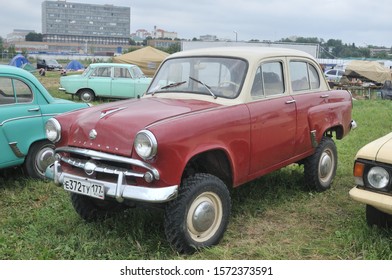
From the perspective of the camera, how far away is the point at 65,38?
299 ft

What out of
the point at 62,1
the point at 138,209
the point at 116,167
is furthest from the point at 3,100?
the point at 62,1

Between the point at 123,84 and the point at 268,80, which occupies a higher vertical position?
the point at 268,80

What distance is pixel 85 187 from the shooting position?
362 centimetres

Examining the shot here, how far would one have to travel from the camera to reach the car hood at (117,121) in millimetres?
3506

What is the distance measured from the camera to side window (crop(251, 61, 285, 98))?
4.49 m

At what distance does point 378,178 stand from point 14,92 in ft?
14.3

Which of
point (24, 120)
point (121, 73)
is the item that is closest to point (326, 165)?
point (24, 120)

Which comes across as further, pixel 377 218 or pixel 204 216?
pixel 377 218

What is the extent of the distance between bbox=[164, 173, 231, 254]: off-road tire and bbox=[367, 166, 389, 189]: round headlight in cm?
121

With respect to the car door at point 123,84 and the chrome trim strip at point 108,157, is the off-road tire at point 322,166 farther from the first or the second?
the car door at point 123,84

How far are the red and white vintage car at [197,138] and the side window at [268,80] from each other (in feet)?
0.04

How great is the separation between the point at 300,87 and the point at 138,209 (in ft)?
7.90

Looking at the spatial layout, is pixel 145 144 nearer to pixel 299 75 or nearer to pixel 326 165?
pixel 299 75

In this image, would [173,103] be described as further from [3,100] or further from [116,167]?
[3,100]
